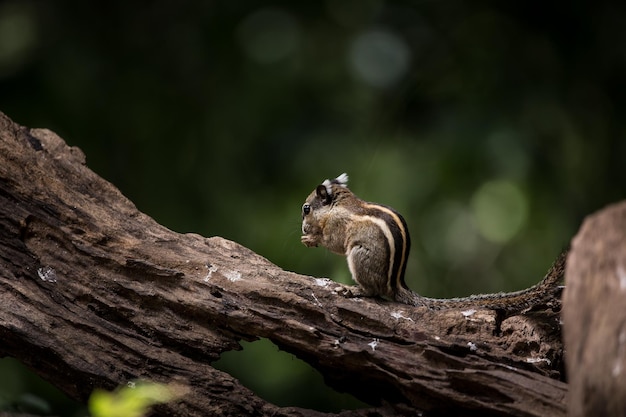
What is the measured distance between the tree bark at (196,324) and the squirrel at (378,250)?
14 centimetres

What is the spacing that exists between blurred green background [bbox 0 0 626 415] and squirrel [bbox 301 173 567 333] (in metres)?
3.12

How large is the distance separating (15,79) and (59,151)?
4802mm

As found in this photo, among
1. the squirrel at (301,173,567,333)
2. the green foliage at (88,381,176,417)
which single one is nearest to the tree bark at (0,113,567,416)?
the squirrel at (301,173,567,333)

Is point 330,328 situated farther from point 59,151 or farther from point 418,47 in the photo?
point 418,47

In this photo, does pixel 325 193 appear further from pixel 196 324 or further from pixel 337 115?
pixel 337 115

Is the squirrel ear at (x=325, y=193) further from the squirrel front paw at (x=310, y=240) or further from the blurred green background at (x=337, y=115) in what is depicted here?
the blurred green background at (x=337, y=115)

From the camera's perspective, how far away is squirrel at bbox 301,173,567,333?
5707 mm

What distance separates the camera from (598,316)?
397 cm

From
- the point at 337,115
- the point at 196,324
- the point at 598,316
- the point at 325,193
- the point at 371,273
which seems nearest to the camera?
the point at 598,316

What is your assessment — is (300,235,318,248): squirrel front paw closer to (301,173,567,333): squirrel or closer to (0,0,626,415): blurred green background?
(301,173,567,333): squirrel

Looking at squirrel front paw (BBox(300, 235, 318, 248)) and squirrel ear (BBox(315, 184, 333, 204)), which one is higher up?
squirrel ear (BBox(315, 184, 333, 204))

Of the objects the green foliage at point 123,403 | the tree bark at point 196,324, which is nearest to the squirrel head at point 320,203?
the tree bark at point 196,324

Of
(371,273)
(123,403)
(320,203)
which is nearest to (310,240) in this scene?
(320,203)

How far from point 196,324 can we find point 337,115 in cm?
593
